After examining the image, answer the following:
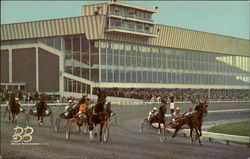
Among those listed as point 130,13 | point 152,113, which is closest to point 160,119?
point 152,113

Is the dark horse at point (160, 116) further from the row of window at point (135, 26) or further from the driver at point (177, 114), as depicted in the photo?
the row of window at point (135, 26)

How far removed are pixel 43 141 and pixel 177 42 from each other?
7834 millimetres

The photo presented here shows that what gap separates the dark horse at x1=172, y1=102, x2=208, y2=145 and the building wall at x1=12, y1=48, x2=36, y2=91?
6.93m

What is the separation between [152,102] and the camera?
1486 cm

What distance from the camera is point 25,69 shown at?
22.0 meters

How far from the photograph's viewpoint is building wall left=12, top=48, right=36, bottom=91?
19716 mm

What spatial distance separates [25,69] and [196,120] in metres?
10.8

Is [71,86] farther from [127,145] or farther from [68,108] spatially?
[127,145]

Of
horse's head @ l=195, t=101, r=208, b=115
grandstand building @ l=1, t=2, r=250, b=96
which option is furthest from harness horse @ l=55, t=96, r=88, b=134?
horse's head @ l=195, t=101, r=208, b=115

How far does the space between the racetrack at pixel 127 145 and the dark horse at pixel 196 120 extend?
1.06ft

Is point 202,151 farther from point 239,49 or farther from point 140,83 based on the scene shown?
point 140,83

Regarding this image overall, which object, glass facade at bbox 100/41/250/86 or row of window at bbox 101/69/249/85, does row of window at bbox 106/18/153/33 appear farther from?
row of window at bbox 101/69/249/85

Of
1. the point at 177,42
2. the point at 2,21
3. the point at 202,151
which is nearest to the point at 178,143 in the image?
the point at 202,151

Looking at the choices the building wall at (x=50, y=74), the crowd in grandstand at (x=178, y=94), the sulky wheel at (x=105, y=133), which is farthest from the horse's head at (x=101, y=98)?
A: the building wall at (x=50, y=74)
